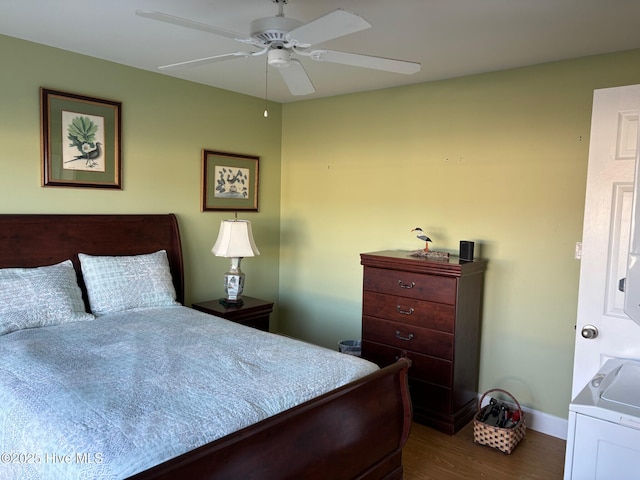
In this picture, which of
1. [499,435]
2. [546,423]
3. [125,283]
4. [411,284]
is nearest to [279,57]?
[411,284]

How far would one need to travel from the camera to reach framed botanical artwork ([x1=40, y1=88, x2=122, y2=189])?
2945mm

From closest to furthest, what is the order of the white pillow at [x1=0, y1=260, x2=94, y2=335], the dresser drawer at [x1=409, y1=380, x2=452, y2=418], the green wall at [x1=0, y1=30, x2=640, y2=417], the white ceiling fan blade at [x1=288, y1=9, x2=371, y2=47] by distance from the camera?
the white ceiling fan blade at [x1=288, y1=9, x2=371, y2=47] → the white pillow at [x1=0, y1=260, x2=94, y2=335] → the green wall at [x1=0, y1=30, x2=640, y2=417] → the dresser drawer at [x1=409, y1=380, x2=452, y2=418]

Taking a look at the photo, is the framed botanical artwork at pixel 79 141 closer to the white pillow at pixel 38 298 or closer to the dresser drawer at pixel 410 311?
the white pillow at pixel 38 298

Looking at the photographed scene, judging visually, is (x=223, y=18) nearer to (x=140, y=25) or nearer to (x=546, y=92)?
(x=140, y=25)

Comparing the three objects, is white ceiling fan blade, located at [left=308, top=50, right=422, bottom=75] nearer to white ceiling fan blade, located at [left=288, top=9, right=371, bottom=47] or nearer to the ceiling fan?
the ceiling fan

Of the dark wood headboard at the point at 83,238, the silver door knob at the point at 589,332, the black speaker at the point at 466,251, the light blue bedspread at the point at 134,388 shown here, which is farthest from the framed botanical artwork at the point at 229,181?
the silver door knob at the point at 589,332

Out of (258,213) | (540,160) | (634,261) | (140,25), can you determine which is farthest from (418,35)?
(258,213)

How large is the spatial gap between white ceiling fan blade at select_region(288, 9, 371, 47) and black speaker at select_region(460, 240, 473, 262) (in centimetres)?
179

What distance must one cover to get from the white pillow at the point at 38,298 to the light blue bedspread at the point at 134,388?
0.07 m

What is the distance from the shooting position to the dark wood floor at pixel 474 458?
2.55 meters

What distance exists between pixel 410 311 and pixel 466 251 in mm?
542

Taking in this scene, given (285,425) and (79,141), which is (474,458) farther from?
(79,141)

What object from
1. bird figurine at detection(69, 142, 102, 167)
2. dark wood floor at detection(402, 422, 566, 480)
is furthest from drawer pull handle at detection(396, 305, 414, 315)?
bird figurine at detection(69, 142, 102, 167)

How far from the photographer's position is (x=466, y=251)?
309 cm
